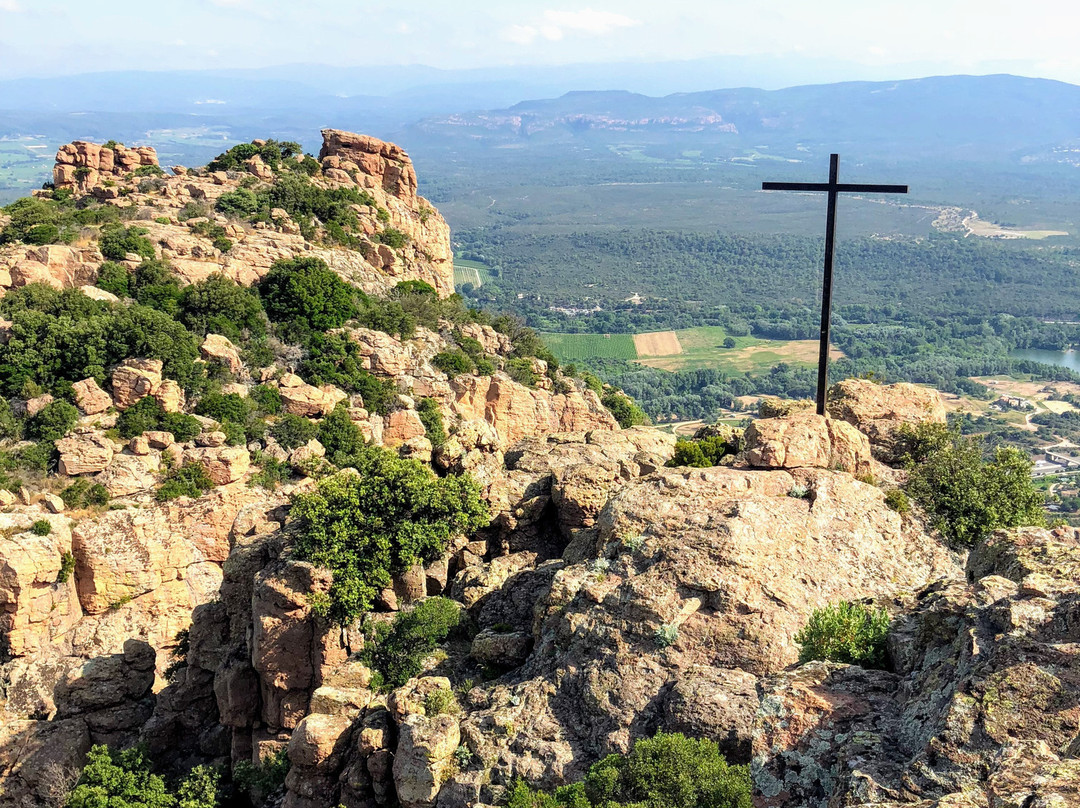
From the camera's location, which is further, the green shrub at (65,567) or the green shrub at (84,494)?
the green shrub at (84,494)

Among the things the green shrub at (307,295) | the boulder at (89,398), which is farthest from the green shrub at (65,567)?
the green shrub at (307,295)

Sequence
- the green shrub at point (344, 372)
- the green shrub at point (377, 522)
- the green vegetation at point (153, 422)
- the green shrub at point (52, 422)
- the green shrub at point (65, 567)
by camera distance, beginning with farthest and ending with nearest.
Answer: the green shrub at point (344, 372) → the green vegetation at point (153, 422) → the green shrub at point (52, 422) → the green shrub at point (65, 567) → the green shrub at point (377, 522)

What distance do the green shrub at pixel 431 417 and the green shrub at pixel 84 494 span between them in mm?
11064

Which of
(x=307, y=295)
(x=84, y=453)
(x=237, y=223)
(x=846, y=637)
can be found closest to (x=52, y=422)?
(x=84, y=453)

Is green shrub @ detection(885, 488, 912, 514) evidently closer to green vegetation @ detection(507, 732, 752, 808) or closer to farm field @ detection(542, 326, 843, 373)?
green vegetation @ detection(507, 732, 752, 808)

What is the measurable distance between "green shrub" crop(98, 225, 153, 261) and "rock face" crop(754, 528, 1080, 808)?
34.7 m

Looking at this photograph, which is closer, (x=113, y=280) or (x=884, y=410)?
(x=884, y=410)

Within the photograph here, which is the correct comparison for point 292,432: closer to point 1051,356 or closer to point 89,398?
point 89,398

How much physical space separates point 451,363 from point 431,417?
17.7 ft

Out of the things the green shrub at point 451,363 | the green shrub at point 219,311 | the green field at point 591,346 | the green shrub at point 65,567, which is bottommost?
the green field at point 591,346

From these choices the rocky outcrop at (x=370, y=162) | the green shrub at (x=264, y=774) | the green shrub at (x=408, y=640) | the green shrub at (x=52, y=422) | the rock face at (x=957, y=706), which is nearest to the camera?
the rock face at (x=957, y=706)

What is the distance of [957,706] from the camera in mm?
10805

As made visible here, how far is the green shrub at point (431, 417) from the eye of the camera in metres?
34.8

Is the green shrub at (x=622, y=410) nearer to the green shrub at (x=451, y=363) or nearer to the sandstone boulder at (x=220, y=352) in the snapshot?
the green shrub at (x=451, y=363)
